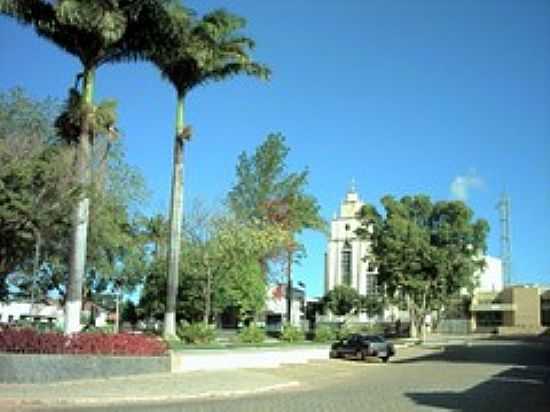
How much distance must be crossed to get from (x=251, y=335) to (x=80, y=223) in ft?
43.7

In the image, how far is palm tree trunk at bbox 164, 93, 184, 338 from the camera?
32.7 metres

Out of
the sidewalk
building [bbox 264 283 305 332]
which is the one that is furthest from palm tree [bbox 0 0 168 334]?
building [bbox 264 283 305 332]

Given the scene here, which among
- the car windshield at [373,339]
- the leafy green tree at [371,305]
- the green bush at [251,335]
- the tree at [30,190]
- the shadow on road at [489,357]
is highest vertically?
the tree at [30,190]

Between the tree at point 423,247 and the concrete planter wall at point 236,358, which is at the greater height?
the tree at point 423,247

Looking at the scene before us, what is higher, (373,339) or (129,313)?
(129,313)

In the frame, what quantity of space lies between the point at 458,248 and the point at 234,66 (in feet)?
142

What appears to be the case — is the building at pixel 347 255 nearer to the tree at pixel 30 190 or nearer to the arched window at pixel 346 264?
the arched window at pixel 346 264

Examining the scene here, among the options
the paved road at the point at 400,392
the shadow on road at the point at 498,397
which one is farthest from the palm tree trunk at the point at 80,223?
the shadow on road at the point at 498,397

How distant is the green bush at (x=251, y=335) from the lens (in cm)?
3881

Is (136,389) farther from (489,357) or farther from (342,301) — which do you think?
(342,301)

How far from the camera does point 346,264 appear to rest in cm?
14538

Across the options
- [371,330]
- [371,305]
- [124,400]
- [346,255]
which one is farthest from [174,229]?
[346,255]

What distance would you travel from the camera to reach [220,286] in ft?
182

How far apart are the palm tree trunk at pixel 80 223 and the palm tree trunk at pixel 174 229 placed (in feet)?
17.0
